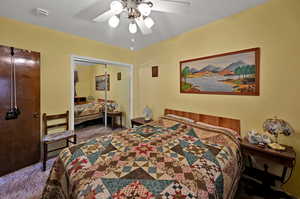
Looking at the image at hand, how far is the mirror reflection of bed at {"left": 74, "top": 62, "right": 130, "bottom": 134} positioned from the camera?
12.5ft

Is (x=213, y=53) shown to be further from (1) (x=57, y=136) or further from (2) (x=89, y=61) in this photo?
(1) (x=57, y=136)

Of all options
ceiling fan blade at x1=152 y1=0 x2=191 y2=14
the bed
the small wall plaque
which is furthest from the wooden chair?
ceiling fan blade at x1=152 y1=0 x2=191 y2=14

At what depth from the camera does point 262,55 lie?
1.71 metres

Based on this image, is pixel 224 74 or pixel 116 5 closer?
pixel 116 5

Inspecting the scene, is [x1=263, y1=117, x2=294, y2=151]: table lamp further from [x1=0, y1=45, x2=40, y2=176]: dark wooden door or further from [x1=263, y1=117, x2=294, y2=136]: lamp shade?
[x1=0, y1=45, x2=40, y2=176]: dark wooden door

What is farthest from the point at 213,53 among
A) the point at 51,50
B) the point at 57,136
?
the point at 57,136

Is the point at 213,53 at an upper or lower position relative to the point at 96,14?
lower

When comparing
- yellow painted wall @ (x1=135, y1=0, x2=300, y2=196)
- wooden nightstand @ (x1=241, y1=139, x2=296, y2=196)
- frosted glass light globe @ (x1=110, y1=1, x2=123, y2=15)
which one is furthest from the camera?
yellow painted wall @ (x1=135, y1=0, x2=300, y2=196)

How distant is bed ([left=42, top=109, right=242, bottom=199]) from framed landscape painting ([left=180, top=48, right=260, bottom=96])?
0.68 m

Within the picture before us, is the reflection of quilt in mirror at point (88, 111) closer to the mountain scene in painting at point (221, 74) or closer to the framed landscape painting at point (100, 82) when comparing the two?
the framed landscape painting at point (100, 82)

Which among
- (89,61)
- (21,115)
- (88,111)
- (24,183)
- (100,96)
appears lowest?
(24,183)

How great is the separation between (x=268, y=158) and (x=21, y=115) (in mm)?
3477

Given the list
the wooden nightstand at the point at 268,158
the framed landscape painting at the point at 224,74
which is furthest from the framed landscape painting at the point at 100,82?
the wooden nightstand at the point at 268,158

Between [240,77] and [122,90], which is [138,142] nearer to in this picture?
[240,77]
